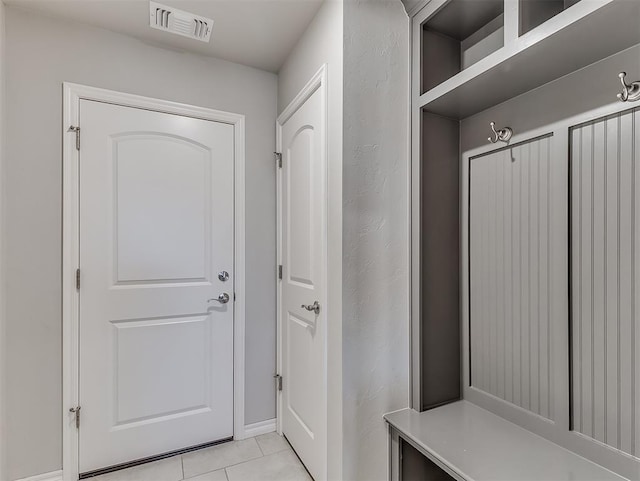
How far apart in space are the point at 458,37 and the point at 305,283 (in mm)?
1474

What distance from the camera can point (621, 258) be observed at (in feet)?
3.60

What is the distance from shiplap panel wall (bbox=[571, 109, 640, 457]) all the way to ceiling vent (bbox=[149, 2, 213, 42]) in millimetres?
1821

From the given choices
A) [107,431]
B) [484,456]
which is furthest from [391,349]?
[107,431]

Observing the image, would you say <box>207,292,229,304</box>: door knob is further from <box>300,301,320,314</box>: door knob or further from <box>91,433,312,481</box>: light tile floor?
<box>91,433,312,481</box>: light tile floor

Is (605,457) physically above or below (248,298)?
below

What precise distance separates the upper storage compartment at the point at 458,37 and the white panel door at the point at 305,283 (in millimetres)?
570

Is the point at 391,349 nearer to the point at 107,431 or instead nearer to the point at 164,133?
the point at 107,431

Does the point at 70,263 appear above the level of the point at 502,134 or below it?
below

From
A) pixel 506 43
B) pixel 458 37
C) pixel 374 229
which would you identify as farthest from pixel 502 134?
pixel 374 229

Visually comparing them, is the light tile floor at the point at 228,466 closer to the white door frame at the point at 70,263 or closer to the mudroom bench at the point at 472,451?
the white door frame at the point at 70,263

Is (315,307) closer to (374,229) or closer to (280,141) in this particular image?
(374,229)

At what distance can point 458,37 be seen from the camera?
1641 millimetres

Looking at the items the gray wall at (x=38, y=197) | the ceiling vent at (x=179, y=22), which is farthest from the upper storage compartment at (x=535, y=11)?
the gray wall at (x=38, y=197)

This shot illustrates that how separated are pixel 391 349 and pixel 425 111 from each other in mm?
1129
